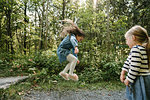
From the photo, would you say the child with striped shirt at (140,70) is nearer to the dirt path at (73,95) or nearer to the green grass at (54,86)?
the dirt path at (73,95)

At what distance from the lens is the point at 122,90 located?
180 inches

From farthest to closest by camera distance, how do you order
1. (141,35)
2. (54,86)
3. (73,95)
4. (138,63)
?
(54,86) → (73,95) → (141,35) → (138,63)

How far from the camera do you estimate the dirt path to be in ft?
11.7

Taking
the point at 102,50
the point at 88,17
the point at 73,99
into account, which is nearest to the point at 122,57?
the point at 102,50

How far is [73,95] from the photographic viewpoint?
3867 millimetres

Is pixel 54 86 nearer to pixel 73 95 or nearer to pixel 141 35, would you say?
pixel 73 95

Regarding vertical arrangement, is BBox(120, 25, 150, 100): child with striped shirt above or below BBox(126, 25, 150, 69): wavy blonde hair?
below

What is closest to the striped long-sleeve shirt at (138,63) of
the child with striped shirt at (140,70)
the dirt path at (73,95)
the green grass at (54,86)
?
the child with striped shirt at (140,70)

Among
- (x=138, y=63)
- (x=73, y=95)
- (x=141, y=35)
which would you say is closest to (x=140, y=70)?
(x=138, y=63)

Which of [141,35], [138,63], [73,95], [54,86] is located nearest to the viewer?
[138,63]

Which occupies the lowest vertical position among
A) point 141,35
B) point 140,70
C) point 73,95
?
point 73,95

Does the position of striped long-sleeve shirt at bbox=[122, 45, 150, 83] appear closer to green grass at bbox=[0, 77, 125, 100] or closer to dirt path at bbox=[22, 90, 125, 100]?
dirt path at bbox=[22, 90, 125, 100]

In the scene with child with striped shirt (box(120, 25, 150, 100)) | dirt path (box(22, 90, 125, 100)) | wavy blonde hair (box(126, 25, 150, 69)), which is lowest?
dirt path (box(22, 90, 125, 100))

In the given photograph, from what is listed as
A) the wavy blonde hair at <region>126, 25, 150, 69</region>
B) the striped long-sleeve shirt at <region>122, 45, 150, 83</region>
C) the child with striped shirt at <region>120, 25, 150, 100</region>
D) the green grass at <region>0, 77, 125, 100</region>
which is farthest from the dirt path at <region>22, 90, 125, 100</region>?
the wavy blonde hair at <region>126, 25, 150, 69</region>
